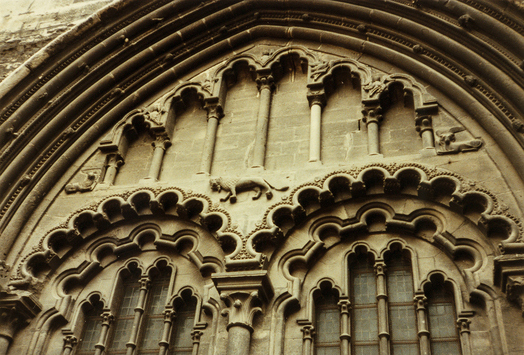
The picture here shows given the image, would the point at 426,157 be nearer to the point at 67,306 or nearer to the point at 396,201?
the point at 396,201

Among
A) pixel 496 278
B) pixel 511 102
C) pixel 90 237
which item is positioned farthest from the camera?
pixel 90 237

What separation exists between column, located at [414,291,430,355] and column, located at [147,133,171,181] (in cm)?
474

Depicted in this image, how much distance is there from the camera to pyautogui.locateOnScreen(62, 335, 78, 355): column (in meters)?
9.81

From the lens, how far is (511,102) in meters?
10.0

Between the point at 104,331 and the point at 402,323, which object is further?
the point at 104,331

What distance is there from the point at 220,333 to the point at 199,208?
2213mm

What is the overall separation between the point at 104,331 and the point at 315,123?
469cm

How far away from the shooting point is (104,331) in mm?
9930

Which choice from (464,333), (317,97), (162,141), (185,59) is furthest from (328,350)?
(185,59)

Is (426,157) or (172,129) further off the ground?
(172,129)

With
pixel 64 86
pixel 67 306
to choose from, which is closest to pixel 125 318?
pixel 67 306

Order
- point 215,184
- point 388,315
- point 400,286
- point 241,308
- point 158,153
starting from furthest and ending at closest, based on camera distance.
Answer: point 158,153, point 215,184, point 400,286, point 388,315, point 241,308

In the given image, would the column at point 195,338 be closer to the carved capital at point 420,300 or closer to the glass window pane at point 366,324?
the glass window pane at point 366,324

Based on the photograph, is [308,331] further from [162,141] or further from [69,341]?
[162,141]
